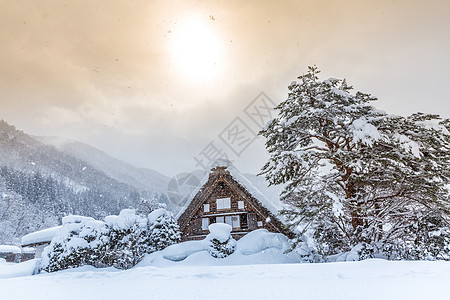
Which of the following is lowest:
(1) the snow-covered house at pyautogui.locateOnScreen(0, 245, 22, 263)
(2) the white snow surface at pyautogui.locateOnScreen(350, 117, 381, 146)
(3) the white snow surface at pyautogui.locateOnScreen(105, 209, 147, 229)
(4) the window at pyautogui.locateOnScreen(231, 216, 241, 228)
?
(1) the snow-covered house at pyautogui.locateOnScreen(0, 245, 22, 263)

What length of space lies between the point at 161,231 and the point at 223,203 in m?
7.10

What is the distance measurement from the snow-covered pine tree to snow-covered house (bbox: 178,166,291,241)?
10.2m

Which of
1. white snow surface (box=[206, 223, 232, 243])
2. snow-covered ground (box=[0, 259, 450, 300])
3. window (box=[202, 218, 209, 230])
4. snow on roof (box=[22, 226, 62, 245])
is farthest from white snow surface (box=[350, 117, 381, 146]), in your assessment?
snow on roof (box=[22, 226, 62, 245])

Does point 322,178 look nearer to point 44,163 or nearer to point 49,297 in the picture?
point 49,297

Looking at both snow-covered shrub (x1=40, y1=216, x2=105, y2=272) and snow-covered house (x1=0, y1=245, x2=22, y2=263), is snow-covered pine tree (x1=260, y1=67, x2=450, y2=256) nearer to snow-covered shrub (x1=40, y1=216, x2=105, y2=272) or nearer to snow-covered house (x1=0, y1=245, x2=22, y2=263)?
snow-covered shrub (x1=40, y1=216, x2=105, y2=272)

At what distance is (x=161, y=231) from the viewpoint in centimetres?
1612

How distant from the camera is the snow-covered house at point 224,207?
2123 cm

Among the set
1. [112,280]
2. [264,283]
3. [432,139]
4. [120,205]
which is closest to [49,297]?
[112,280]

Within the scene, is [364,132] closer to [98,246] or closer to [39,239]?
[98,246]

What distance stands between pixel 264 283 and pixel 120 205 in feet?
296

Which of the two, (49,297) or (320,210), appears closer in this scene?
(49,297)

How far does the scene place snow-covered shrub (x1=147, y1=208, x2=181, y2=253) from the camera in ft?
52.1

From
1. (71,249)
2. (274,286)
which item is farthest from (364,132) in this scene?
(71,249)

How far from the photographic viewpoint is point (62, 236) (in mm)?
13227
